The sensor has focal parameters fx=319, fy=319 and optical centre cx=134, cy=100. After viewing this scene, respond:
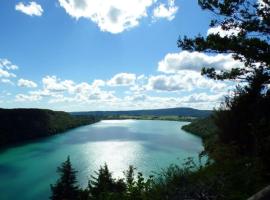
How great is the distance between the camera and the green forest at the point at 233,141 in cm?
723

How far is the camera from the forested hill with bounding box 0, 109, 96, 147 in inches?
4857

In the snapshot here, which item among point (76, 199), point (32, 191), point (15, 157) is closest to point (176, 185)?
point (76, 199)

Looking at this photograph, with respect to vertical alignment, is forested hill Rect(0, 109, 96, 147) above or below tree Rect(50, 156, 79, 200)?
above

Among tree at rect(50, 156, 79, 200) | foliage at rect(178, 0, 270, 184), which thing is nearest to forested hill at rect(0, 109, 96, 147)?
tree at rect(50, 156, 79, 200)

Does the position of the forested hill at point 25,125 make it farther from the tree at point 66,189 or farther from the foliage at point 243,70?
the foliage at point 243,70

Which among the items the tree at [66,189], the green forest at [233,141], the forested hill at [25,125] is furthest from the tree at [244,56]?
the forested hill at [25,125]

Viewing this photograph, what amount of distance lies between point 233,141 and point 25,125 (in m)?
136

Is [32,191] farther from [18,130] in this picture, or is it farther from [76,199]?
[18,130]

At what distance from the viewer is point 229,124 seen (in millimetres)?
18219

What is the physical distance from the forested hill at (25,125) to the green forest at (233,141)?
4264 inches

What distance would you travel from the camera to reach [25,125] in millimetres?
139500

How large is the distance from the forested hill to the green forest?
108 metres

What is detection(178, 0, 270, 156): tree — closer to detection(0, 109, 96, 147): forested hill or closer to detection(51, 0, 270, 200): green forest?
detection(51, 0, 270, 200): green forest

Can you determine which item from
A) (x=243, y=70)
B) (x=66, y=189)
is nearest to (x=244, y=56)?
(x=243, y=70)
